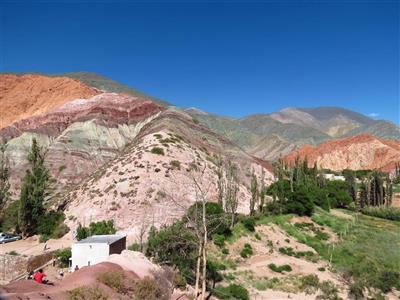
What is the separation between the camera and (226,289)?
91.7 ft

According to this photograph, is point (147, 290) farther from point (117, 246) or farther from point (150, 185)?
point (150, 185)

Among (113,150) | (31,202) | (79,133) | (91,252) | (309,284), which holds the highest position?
(79,133)

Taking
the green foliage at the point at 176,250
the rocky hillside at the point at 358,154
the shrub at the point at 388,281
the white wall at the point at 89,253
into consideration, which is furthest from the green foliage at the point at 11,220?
the rocky hillside at the point at 358,154

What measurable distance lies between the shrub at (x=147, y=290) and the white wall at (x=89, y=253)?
4446mm

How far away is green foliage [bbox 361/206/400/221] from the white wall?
48.1 meters

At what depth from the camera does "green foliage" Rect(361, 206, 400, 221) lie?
5763 centimetres

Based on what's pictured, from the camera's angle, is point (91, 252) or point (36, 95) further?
point (36, 95)

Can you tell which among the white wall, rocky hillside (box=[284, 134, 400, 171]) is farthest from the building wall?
rocky hillside (box=[284, 134, 400, 171])

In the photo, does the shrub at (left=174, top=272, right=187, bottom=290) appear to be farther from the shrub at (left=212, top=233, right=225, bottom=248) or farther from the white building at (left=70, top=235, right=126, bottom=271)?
the shrub at (left=212, top=233, right=225, bottom=248)

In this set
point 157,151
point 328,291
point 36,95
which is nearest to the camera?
point 328,291

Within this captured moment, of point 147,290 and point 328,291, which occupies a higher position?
point 147,290

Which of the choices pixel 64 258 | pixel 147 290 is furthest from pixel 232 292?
pixel 64 258

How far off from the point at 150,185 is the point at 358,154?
101 m

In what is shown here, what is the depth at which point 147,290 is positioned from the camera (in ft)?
60.3
